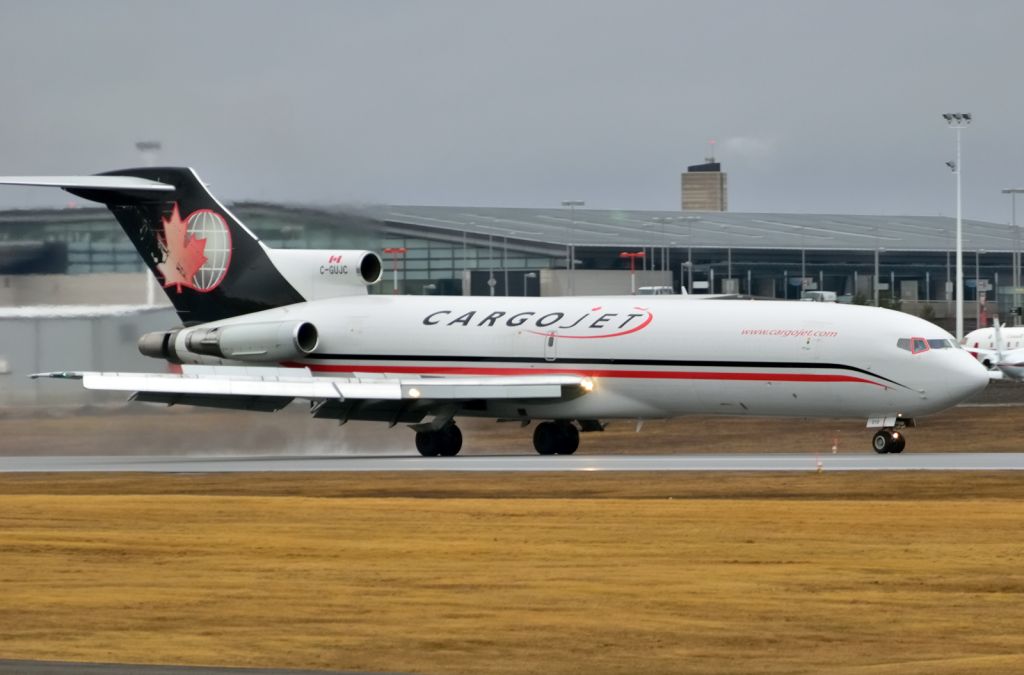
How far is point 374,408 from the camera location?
44.0m

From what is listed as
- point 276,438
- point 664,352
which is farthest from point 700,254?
point 664,352

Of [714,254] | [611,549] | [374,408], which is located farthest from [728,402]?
[714,254]

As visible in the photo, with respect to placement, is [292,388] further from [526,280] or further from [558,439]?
[526,280]

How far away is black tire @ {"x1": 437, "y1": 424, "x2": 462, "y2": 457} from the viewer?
4519cm

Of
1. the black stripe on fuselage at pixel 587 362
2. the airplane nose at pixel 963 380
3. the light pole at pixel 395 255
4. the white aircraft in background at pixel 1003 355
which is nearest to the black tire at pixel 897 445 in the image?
the black stripe on fuselage at pixel 587 362

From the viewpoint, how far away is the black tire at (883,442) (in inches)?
1618

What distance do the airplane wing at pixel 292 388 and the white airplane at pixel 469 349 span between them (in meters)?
0.05

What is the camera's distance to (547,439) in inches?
1793

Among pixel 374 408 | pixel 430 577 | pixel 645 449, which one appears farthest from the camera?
pixel 645 449

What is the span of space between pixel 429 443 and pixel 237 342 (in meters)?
5.75

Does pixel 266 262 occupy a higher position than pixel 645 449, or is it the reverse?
pixel 266 262

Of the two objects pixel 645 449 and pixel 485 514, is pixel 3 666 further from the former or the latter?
pixel 645 449

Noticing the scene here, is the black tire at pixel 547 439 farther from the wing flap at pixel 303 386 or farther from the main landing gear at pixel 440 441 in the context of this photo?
the wing flap at pixel 303 386

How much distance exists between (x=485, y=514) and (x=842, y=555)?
23.0 ft
